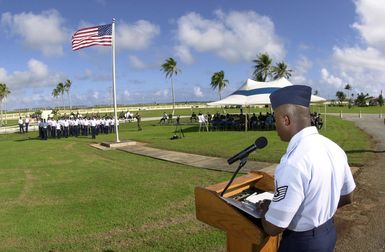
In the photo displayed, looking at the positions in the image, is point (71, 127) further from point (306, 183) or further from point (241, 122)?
point (306, 183)

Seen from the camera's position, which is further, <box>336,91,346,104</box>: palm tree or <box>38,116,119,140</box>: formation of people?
<box>336,91,346,104</box>: palm tree

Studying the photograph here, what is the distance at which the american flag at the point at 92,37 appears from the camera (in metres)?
20.2

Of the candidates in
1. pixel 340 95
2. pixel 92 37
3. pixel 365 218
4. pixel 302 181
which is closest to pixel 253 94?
pixel 92 37

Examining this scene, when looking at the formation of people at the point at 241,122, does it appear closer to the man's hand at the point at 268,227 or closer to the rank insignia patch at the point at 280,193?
the man's hand at the point at 268,227

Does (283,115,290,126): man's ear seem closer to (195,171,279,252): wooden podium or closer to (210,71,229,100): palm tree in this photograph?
(195,171,279,252): wooden podium

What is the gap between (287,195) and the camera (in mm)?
2377

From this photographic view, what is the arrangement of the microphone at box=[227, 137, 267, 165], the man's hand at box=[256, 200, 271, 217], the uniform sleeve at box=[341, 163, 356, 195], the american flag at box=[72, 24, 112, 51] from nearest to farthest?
the man's hand at box=[256, 200, 271, 217]
the uniform sleeve at box=[341, 163, 356, 195]
the microphone at box=[227, 137, 267, 165]
the american flag at box=[72, 24, 112, 51]

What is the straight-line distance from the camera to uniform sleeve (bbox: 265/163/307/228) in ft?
7.73

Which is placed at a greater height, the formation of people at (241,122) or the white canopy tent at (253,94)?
the white canopy tent at (253,94)

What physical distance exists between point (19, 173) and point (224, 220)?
11476 millimetres

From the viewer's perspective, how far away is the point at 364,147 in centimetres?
1558

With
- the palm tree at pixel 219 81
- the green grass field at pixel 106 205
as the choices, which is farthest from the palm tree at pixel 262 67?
the green grass field at pixel 106 205

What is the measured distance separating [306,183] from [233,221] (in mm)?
695

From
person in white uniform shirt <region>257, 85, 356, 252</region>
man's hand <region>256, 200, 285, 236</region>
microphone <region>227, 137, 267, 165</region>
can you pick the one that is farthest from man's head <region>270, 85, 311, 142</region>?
man's hand <region>256, 200, 285, 236</region>
